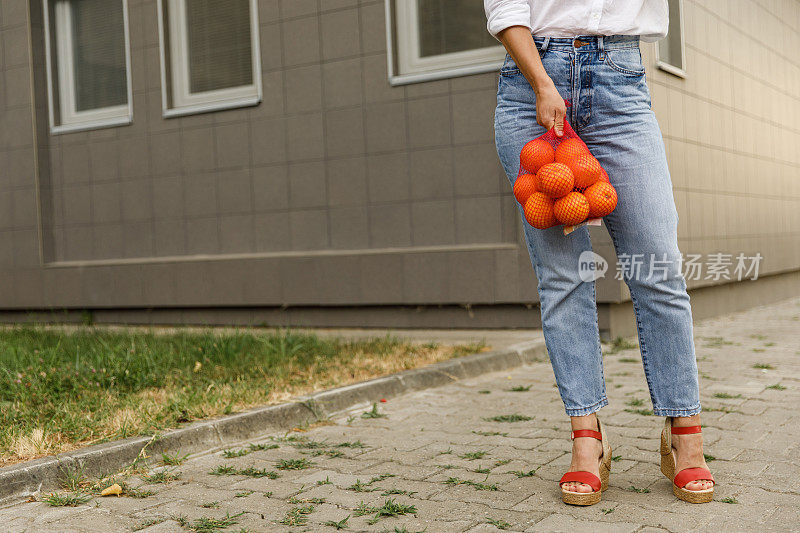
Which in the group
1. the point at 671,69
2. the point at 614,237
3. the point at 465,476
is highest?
the point at 671,69

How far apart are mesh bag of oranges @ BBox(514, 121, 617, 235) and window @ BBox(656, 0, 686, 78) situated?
16.0 feet

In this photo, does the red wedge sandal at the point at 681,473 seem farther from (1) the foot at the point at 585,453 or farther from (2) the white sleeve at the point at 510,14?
(2) the white sleeve at the point at 510,14

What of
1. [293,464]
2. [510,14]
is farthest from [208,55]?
[510,14]

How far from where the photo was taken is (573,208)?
2523 millimetres

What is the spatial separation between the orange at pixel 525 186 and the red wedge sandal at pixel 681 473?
88 centimetres

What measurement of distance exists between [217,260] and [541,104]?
596cm

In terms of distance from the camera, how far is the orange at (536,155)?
259cm

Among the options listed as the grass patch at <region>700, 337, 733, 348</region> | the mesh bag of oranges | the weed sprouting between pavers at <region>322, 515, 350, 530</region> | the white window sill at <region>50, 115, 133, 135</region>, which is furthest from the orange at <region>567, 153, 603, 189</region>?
the white window sill at <region>50, 115, 133, 135</region>

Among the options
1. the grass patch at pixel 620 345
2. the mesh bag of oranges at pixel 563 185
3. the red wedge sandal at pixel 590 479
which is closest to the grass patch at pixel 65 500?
the red wedge sandal at pixel 590 479

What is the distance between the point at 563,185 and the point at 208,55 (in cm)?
654

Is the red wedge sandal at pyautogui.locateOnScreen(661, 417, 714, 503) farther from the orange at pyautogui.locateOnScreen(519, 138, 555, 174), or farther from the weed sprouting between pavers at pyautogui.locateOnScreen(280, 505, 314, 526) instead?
the weed sprouting between pavers at pyautogui.locateOnScreen(280, 505, 314, 526)

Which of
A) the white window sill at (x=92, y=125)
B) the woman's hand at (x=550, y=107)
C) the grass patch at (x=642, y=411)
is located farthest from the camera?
the white window sill at (x=92, y=125)

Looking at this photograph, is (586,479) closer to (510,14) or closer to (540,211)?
(540,211)

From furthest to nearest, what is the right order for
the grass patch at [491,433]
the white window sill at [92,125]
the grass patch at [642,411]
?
the white window sill at [92,125] → the grass patch at [642,411] → the grass patch at [491,433]
